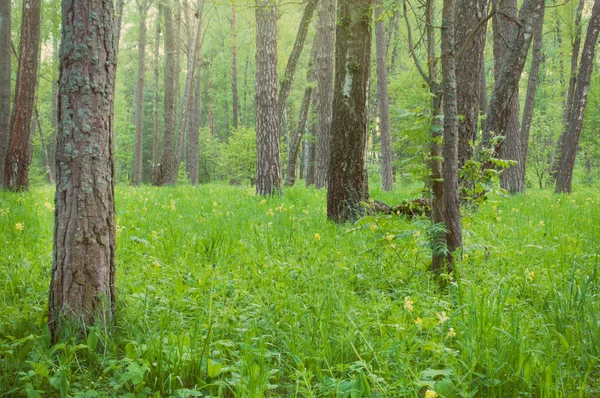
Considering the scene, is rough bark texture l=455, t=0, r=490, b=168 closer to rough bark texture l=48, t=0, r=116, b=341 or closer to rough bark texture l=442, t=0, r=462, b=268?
rough bark texture l=442, t=0, r=462, b=268

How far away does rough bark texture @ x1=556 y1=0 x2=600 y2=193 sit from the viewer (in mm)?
13172

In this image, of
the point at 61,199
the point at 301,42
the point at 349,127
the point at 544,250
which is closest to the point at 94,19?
the point at 61,199

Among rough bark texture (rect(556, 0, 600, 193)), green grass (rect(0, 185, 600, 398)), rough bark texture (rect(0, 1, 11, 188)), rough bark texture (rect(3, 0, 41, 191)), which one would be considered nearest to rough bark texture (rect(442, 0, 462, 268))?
green grass (rect(0, 185, 600, 398))

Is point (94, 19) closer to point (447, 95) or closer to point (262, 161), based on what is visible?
point (447, 95)

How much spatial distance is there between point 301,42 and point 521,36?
24.3 feet

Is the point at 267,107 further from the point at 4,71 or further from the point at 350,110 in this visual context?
the point at 4,71

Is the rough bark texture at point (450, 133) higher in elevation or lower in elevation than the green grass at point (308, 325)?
higher

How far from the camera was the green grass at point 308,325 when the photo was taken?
1.99 meters

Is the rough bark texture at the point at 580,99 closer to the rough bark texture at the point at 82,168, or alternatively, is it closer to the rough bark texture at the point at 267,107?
the rough bark texture at the point at 267,107

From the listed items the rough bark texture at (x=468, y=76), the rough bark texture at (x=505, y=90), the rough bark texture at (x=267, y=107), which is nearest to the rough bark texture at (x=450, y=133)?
the rough bark texture at (x=468, y=76)

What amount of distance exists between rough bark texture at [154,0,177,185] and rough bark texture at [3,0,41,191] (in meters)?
4.88

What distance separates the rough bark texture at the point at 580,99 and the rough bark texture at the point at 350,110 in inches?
442

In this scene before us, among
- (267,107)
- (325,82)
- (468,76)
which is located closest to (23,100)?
(267,107)

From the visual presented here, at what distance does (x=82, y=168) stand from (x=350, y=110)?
4.15 meters
